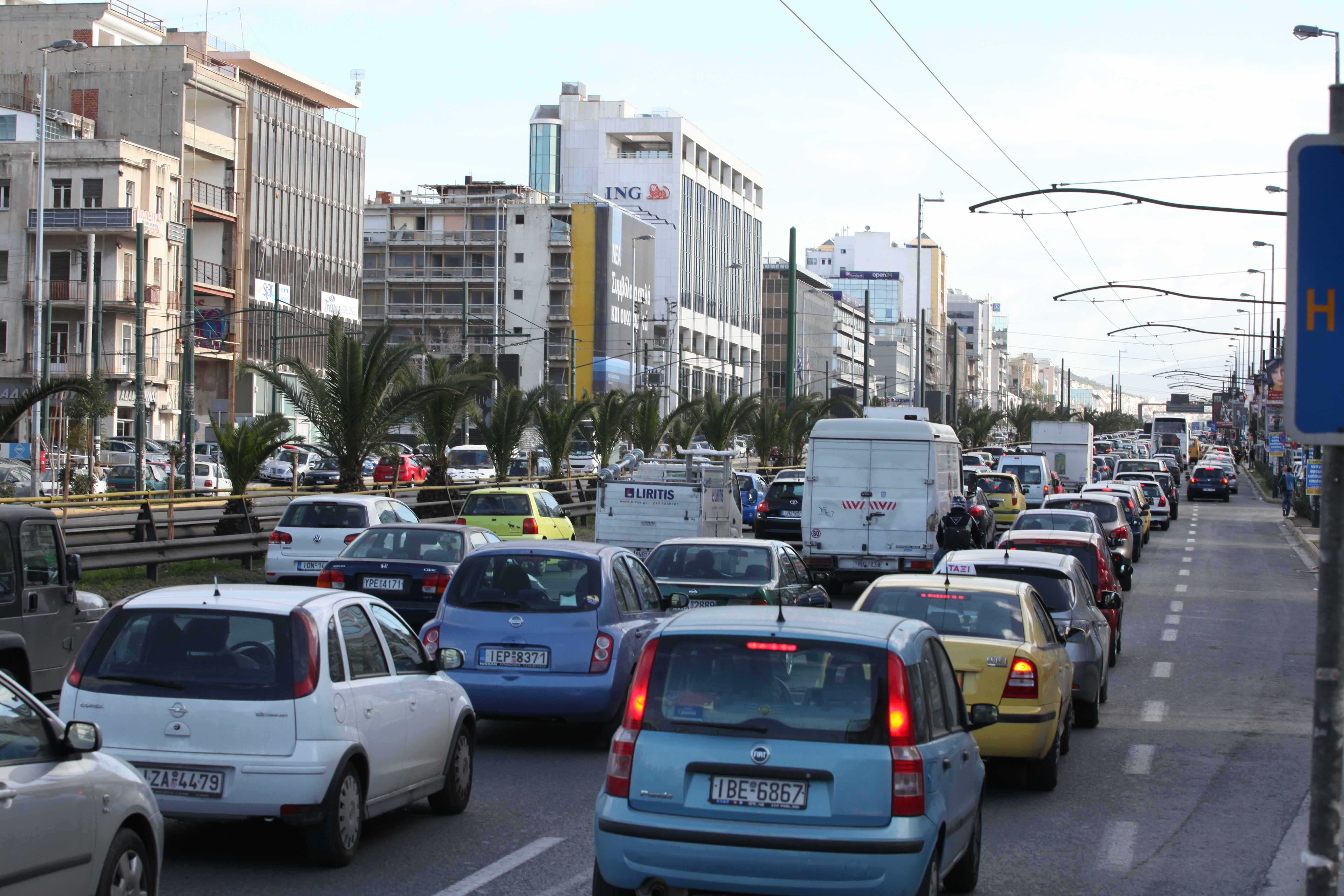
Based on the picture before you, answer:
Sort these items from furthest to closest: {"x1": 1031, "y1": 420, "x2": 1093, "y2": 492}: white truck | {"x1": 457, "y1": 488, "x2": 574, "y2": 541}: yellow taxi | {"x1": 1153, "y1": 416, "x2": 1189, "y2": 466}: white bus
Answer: {"x1": 1153, "y1": 416, "x2": 1189, "y2": 466}: white bus → {"x1": 1031, "y1": 420, "x2": 1093, "y2": 492}: white truck → {"x1": 457, "y1": 488, "x2": 574, "y2": 541}: yellow taxi

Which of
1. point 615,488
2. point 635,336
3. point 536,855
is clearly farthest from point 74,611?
point 635,336

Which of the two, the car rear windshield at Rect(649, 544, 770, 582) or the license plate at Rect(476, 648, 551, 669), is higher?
the car rear windshield at Rect(649, 544, 770, 582)

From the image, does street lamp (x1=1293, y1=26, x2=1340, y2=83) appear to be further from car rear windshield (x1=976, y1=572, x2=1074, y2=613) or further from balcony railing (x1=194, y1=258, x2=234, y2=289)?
balcony railing (x1=194, y1=258, x2=234, y2=289)

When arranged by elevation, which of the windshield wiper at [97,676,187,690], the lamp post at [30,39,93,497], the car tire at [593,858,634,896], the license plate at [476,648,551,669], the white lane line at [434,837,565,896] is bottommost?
the white lane line at [434,837,565,896]

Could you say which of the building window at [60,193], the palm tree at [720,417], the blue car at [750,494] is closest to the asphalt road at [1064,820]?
the blue car at [750,494]

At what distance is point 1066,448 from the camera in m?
53.0

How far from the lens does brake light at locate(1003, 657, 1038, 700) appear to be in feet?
31.7

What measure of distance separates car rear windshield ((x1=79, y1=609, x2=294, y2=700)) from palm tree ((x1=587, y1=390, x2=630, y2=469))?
35189 mm

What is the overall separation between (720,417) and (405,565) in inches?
1393

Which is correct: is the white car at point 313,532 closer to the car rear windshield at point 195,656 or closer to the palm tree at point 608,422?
the car rear windshield at point 195,656

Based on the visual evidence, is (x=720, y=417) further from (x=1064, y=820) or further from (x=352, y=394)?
(x=1064, y=820)

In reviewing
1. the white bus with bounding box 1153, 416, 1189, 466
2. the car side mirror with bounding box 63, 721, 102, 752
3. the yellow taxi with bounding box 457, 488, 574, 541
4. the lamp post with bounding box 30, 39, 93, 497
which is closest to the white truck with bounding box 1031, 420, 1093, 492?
the yellow taxi with bounding box 457, 488, 574, 541

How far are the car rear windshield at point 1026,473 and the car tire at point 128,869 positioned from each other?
120 feet

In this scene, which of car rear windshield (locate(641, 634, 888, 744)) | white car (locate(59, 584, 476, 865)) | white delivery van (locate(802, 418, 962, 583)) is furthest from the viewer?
white delivery van (locate(802, 418, 962, 583))
